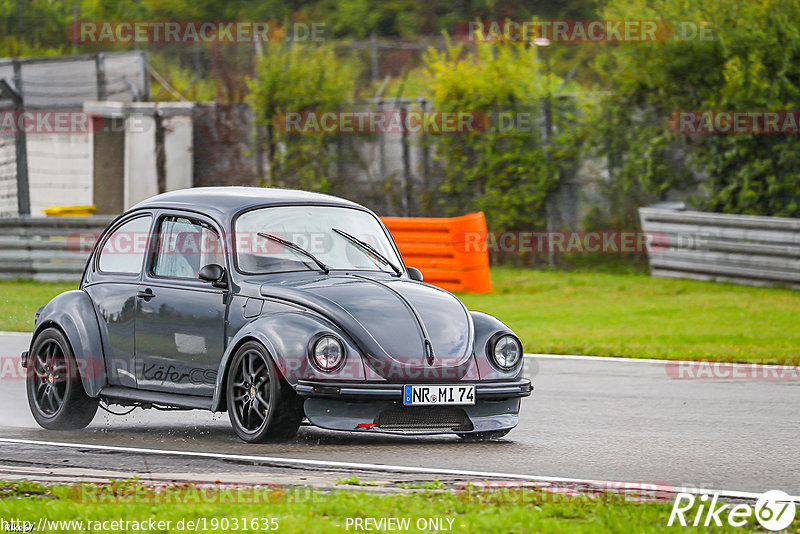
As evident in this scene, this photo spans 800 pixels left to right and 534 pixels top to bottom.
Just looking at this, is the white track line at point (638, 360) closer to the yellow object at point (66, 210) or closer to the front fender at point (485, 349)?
the front fender at point (485, 349)

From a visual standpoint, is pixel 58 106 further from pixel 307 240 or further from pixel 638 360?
pixel 307 240

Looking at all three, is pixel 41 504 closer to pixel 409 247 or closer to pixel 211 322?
pixel 211 322

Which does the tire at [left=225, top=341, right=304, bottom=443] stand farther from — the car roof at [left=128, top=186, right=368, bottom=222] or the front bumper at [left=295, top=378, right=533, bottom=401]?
the car roof at [left=128, top=186, right=368, bottom=222]

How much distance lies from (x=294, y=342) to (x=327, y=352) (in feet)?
0.68

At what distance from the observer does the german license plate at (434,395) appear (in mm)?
7941

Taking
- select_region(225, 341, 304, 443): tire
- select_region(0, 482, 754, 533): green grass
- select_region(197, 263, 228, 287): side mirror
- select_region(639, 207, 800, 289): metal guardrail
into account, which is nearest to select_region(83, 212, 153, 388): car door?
select_region(197, 263, 228, 287): side mirror

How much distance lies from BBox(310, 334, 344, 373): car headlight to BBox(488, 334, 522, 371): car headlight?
3.55ft

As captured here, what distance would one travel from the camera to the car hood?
26.3 feet

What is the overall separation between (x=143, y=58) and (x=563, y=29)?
14941 millimetres

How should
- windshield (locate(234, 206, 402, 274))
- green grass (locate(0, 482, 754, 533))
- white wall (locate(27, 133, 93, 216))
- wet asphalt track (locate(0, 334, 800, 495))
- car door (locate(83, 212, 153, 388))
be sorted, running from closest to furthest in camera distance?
green grass (locate(0, 482, 754, 533)) < wet asphalt track (locate(0, 334, 800, 495)) < windshield (locate(234, 206, 402, 274)) < car door (locate(83, 212, 153, 388)) < white wall (locate(27, 133, 93, 216))

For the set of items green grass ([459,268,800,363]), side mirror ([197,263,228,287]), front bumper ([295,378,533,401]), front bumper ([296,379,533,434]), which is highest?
side mirror ([197,263,228,287])

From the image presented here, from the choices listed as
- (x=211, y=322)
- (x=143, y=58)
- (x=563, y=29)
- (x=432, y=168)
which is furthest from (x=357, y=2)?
(x=211, y=322)

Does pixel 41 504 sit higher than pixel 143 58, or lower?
lower

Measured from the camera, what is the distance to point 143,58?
30.9m
